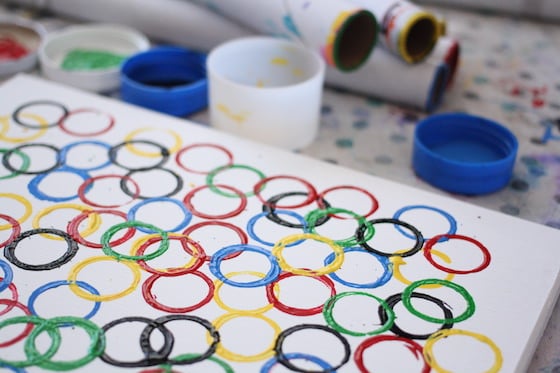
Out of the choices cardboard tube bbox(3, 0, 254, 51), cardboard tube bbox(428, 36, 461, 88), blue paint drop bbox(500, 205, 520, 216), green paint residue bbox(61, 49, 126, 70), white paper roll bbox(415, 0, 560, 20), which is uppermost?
white paper roll bbox(415, 0, 560, 20)

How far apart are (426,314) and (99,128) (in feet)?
1.34

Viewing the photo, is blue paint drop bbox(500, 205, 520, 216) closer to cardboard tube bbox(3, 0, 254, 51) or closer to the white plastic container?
the white plastic container

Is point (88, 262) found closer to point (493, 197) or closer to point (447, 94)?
point (493, 197)

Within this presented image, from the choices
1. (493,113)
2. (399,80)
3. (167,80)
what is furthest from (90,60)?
(493,113)

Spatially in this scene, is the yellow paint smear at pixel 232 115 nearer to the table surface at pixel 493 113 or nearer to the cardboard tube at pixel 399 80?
the table surface at pixel 493 113

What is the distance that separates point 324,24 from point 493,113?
0.79 feet

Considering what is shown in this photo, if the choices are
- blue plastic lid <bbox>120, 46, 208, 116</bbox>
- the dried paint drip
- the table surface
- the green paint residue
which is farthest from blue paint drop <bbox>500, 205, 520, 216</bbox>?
the dried paint drip

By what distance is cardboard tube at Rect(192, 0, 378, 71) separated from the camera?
0.74m

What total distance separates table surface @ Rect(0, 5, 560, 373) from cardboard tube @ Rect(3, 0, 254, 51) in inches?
2.9

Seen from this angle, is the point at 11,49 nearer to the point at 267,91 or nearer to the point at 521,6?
the point at 267,91

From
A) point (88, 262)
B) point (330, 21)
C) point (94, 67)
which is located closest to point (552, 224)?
point (330, 21)

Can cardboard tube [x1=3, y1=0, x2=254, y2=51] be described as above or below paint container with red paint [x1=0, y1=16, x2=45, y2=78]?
above

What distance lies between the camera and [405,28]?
2.48ft

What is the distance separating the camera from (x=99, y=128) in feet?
2.38
